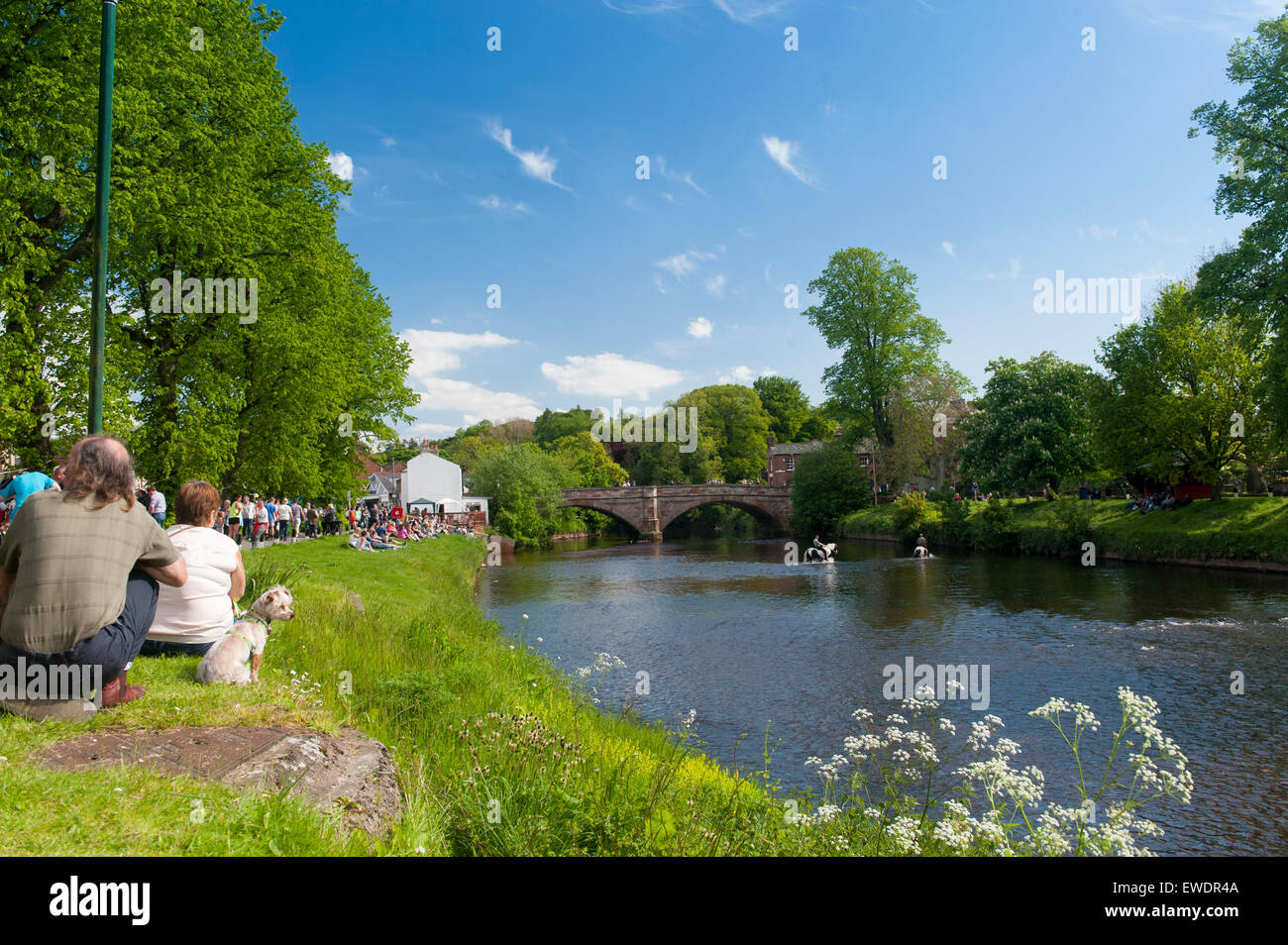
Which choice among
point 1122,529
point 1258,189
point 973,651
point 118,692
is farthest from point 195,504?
point 1122,529

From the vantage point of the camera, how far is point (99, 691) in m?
4.89

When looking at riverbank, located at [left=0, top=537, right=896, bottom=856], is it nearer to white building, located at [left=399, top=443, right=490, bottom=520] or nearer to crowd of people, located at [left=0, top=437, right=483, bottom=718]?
crowd of people, located at [left=0, top=437, right=483, bottom=718]

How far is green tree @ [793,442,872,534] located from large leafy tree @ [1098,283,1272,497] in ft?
67.5

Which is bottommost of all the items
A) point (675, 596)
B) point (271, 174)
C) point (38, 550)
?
point (675, 596)

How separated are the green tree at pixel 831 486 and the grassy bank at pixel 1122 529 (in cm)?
773

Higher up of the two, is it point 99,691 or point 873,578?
point 99,691

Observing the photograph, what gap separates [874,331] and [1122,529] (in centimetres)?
2337

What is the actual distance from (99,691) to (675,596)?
74.1 feet

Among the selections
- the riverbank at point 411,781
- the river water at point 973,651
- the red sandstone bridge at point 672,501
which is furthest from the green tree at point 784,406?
the riverbank at point 411,781
